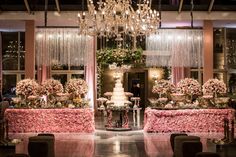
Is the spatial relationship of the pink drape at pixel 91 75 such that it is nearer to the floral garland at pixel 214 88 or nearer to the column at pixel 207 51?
the column at pixel 207 51

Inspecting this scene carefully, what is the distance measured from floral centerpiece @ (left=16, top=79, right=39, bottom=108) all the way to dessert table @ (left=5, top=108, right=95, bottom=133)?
1.39 ft

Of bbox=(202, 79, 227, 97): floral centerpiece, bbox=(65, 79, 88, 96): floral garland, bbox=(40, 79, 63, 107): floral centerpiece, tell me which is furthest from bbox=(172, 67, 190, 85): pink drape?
bbox=(40, 79, 63, 107): floral centerpiece

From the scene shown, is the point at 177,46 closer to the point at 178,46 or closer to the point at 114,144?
the point at 178,46

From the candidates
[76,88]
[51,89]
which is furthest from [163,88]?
[51,89]

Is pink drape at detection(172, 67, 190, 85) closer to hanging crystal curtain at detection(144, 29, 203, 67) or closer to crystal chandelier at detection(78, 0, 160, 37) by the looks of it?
hanging crystal curtain at detection(144, 29, 203, 67)

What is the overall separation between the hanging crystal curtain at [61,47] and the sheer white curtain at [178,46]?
2.54 metres

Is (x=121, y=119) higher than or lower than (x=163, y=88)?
lower

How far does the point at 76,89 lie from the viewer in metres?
13.3

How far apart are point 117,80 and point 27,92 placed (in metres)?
2.66

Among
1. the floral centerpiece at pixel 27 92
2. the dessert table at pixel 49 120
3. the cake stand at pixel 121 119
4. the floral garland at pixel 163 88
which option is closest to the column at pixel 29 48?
the floral centerpiece at pixel 27 92

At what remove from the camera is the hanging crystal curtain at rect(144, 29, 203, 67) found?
58.5 ft

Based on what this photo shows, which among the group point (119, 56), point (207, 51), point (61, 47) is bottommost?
point (119, 56)

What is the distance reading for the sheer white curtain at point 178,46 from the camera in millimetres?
17828

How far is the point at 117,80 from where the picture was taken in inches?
535
